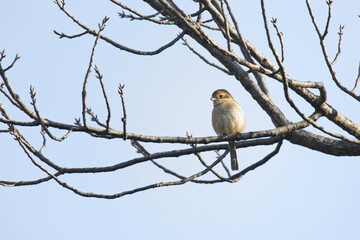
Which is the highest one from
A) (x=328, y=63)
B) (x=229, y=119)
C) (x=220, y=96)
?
(x=220, y=96)

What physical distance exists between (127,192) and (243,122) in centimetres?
376

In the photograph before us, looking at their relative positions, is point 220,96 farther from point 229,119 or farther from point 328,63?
point 328,63

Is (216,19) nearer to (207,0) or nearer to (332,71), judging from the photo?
(207,0)

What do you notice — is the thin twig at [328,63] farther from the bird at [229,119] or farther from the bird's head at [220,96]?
the bird's head at [220,96]

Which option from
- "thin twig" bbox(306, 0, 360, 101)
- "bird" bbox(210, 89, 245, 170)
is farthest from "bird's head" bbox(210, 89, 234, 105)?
"thin twig" bbox(306, 0, 360, 101)

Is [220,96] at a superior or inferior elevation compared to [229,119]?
superior

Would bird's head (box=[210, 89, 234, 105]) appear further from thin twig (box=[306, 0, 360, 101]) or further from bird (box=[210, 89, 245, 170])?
thin twig (box=[306, 0, 360, 101])

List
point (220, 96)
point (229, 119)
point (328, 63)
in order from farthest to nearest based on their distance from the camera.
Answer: point (220, 96)
point (229, 119)
point (328, 63)

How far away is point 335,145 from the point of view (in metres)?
4.66

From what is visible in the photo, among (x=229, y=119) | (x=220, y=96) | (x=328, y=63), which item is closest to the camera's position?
(x=328, y=63)

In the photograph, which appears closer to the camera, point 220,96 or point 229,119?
point 229,119

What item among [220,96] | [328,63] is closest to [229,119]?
[220,96]

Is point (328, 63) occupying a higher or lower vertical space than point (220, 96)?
lower

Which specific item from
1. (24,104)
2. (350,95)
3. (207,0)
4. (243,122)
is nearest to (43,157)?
(24,104)
